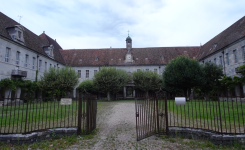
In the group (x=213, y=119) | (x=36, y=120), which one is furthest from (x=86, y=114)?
(x=213, y=119)

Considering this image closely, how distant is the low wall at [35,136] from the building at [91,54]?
17689 millimetres

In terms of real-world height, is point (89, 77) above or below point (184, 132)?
above

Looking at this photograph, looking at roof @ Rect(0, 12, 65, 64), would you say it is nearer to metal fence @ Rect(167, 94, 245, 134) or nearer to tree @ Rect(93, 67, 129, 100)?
tree @ Rect(93, 67, 129, 100)

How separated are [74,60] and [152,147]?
33.7m

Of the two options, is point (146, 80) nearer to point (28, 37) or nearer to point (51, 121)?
point (28, 37)

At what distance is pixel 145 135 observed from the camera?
598cm

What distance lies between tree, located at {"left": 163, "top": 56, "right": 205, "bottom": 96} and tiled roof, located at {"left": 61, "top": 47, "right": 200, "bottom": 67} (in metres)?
11.2

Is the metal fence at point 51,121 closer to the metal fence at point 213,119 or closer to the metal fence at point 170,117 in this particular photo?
the metal fence at point 170,117

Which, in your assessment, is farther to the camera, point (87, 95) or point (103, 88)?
point (103, 88)

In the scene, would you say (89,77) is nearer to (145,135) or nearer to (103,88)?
(103,88)

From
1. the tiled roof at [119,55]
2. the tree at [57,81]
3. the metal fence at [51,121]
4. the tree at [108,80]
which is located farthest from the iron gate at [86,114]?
the tiled roof at [119,55]

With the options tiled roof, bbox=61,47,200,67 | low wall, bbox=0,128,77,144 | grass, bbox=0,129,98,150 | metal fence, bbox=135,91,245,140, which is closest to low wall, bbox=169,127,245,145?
metal fence, bbox=135,91,245,140

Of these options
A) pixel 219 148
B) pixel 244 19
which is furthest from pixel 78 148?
pixel 244 19

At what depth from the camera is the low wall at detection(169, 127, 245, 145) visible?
5098mm
